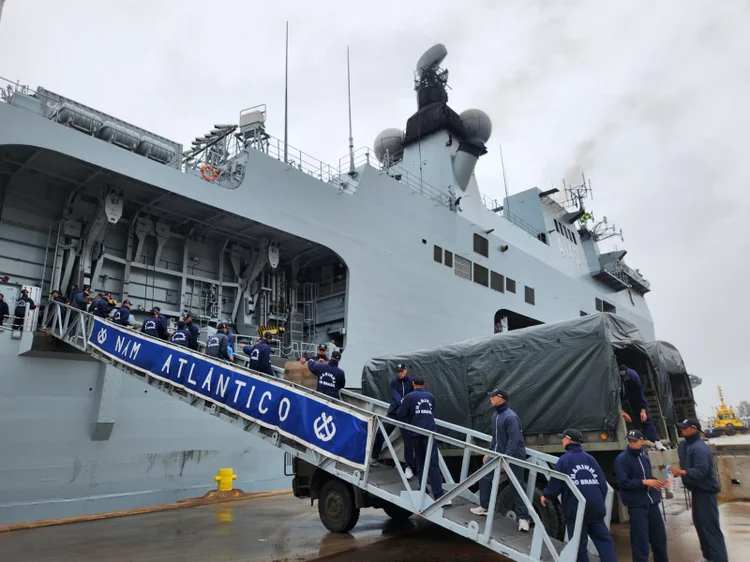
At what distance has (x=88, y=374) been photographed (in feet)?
30.4

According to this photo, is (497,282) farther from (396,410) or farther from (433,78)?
(396,410)

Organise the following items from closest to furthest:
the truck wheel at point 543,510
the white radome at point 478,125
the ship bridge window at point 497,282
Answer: the truck wheel at point 543,510
the ship bridge window at point 497,282
the white radome at point 478,125

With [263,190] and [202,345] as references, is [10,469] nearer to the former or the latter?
[202,345]

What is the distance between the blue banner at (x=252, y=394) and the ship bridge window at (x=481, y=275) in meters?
12.5

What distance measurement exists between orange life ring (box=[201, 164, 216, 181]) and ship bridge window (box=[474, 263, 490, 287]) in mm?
10110

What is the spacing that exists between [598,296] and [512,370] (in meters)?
21.8

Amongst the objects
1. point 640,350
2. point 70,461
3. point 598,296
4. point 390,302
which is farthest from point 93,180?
point 598,296

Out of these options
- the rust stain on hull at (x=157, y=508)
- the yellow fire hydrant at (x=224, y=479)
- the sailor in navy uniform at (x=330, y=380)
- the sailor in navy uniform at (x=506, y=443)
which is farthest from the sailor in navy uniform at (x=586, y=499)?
the yellow fire hydrant at (x=224, y=479)

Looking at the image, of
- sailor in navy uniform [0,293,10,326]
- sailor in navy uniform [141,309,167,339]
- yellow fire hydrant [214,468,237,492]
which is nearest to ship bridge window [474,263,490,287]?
yellow fire hydrant [214,468,237,492]

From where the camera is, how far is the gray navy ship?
8758 millimetres

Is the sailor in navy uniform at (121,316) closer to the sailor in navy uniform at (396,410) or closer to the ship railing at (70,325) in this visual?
the ship railing at (70,325)

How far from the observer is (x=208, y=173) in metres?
11.3

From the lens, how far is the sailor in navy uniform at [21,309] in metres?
8.63

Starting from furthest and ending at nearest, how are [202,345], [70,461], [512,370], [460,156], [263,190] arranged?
[460,156]
[263,190]
[202,345]
[70,461]
[512,370]
